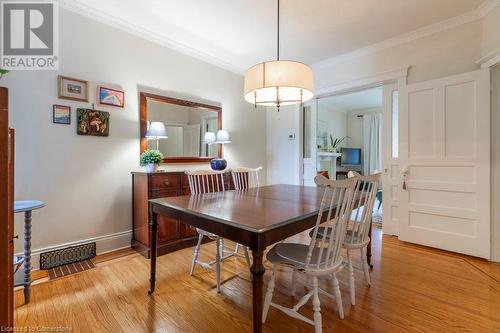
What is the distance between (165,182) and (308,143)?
8.53ft

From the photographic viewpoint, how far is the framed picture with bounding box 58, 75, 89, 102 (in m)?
2.39

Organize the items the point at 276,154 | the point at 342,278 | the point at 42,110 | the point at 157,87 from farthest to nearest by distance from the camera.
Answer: the point at 276,154 < the point at 157,87 < the point at 42,110 < the point at 342,278

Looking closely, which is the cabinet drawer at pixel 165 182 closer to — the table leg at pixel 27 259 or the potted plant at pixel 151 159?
the potted plant at pixel 151 159

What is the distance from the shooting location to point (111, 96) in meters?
2.71

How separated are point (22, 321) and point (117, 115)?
6.59 feet

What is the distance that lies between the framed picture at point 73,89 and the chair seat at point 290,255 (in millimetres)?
2452

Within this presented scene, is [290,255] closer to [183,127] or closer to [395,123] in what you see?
[183,127]

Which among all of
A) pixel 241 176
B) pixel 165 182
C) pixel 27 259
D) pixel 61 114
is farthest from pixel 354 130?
pixel 27 259

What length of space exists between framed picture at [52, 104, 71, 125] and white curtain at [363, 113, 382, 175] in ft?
23.2

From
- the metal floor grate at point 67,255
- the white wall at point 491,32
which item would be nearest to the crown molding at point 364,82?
the white wall at point 491,32

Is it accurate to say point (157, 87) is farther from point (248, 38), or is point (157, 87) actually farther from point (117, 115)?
point (248, 38)

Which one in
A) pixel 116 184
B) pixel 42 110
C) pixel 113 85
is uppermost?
pixel 113 85

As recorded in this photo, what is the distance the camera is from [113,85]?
274 cm

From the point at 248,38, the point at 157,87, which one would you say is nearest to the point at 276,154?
the point at 248,38
